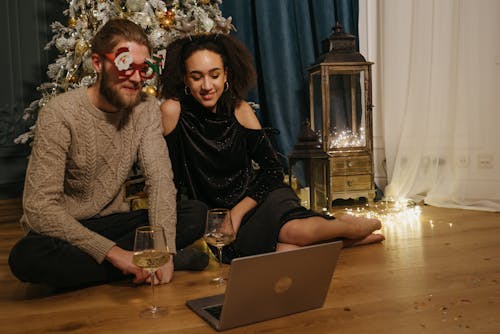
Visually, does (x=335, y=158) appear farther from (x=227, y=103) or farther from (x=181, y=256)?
(x=181, y=256)

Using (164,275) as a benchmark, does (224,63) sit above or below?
above

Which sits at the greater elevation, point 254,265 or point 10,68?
point 10,68

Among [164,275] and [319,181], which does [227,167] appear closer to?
[164,275]

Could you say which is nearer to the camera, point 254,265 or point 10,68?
point 254,265

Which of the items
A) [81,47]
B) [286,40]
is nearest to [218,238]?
[81,47]

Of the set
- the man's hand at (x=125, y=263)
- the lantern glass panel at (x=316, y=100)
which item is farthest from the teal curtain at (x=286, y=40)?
the man's hand at (x=125, y=263)

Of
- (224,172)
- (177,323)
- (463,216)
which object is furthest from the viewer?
(463,216)

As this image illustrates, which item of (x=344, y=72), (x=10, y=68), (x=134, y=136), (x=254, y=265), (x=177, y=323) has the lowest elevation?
(x=177, y=323)

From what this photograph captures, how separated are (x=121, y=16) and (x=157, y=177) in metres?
1.66

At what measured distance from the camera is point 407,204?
3.35 meters

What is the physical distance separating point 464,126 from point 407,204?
61 centimetres

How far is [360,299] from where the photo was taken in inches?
65.6

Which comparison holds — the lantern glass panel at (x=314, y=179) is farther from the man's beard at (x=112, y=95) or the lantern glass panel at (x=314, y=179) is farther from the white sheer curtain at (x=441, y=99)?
the man's beard at (x=112, y=95)

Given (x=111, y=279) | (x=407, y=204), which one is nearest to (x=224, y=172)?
(x=111, y=279)
